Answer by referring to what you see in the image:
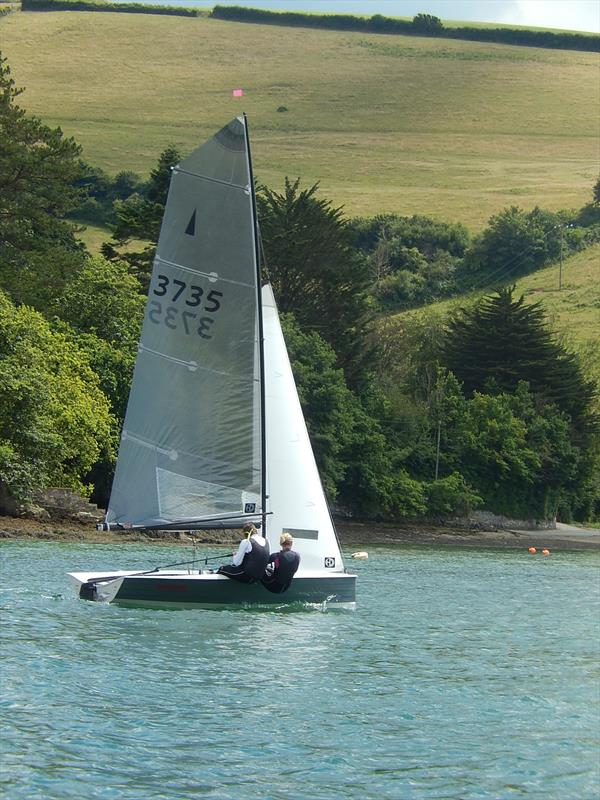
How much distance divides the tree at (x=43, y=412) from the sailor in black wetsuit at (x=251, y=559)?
78.8 feet

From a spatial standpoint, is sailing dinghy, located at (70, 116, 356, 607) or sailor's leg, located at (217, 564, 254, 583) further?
sailing dinghy, located at (70, 116, 356, 607)

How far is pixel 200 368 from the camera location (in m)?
30.5

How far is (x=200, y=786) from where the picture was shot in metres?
16.4

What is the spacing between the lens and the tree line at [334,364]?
198ft

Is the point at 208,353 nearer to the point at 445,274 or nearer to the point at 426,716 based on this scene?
the point at 426,716

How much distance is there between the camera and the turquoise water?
1694 cm

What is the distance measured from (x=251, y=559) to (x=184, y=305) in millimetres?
5701

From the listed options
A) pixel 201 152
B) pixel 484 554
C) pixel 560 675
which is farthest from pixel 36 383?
pixel 560 675

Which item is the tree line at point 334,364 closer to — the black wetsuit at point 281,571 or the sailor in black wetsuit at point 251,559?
the sailor in black wetsuit at point 251,559

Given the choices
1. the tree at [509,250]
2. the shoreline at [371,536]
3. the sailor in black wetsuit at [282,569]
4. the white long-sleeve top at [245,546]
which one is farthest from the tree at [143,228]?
the tree at [509,250]

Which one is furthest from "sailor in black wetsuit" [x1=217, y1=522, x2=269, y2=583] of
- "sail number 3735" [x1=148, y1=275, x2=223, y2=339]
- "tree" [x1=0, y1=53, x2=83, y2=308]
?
"tree" [x1=0, y1=53, x2=83, y2=308]

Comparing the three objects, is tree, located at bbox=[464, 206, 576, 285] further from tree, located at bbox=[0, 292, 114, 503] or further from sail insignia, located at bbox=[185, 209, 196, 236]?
sail insignia, located at bbox=[185, 209, 196, 236]

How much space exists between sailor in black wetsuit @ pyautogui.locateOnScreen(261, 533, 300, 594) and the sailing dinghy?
0.43 m

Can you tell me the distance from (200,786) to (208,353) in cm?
1515
